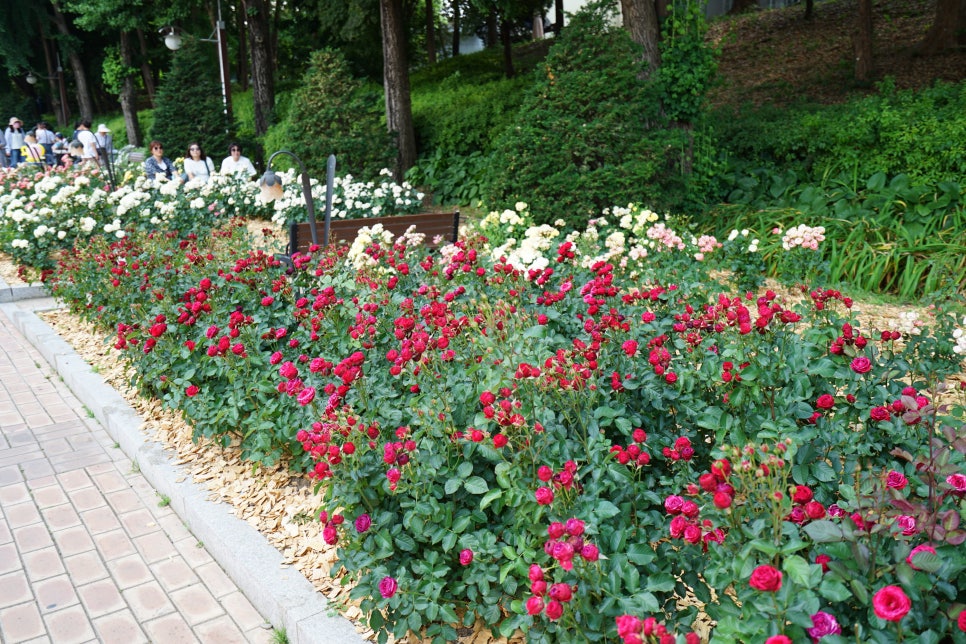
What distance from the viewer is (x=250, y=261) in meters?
4.74

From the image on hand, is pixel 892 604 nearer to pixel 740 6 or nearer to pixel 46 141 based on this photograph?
pixel 46 141

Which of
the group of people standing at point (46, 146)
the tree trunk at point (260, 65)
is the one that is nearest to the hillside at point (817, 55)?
the tree trunk at point (260, 65)

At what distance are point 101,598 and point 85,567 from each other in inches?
11.5

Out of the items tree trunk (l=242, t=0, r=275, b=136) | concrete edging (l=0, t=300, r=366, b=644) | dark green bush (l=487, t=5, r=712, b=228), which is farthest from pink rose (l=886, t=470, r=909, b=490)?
tree trunk (l=242, t=0, r=275, b=136)

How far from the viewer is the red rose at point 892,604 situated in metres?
1.34

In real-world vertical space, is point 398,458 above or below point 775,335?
below

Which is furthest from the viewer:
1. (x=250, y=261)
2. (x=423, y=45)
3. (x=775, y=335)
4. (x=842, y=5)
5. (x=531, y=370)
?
(x=423, y=45)

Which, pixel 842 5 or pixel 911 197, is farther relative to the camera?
pixel 842 5

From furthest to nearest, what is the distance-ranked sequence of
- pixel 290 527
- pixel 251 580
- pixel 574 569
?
pixel 290 527, pixel 251 580, pixel 574 569

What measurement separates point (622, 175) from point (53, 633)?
5.99 m

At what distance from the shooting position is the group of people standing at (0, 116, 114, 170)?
1500 cm

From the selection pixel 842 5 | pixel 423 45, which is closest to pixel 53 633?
pixel 842 5

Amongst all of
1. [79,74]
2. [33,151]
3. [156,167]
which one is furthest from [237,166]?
[79,74]

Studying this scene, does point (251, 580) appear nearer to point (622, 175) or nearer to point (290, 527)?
point (290, 527)
